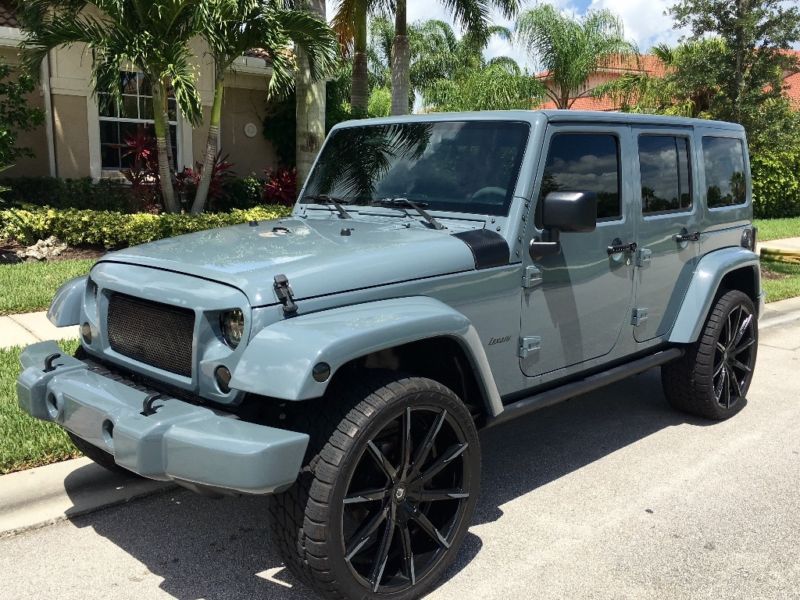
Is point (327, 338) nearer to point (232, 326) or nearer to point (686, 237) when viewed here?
point (232, 326)

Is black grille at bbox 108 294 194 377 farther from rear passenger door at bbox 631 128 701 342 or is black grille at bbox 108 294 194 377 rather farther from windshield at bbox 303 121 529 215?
rear passenger door at bbox 631 128 701 342

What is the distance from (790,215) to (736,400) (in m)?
16.0

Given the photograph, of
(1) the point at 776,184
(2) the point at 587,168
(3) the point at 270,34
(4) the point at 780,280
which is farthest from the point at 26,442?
(1) the point at 776,184

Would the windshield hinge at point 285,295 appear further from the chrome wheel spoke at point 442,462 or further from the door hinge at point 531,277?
the door hinge at point 531,277

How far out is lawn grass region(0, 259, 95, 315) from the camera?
728 cm

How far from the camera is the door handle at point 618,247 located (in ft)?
13.5

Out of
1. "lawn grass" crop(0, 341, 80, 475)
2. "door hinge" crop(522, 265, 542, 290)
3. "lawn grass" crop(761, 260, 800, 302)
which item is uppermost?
"door hinge" crop(522, 265, 542, 290)

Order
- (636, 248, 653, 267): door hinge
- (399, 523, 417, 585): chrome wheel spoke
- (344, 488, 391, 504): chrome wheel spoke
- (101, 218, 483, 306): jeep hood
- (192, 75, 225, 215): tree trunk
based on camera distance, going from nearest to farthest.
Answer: (344, 488, 391, 504): chrome wheel spoke, (101, 218, 483, 306): jeep hood, (399, 523, 417, 585): chrome wheel spoke, (636, 248, 653, 267): door hinge, (192, 75, 225, 215): tree trunk

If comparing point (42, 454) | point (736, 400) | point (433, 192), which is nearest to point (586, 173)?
point (433, 192)

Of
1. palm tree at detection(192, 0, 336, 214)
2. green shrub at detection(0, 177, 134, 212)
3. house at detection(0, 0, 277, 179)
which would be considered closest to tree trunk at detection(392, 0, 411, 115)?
house at detection(0, 0, 277, 179)

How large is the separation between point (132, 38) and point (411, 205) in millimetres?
Result: 7697

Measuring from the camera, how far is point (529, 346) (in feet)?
12.1

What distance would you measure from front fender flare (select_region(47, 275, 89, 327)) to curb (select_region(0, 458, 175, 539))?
88cm

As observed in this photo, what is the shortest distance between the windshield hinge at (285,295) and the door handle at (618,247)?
198 cm
